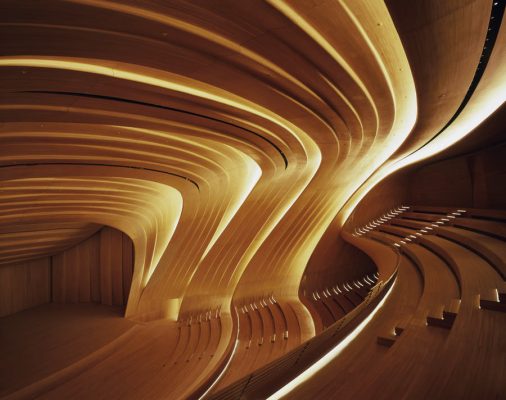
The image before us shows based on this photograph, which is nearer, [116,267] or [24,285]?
[24,285]

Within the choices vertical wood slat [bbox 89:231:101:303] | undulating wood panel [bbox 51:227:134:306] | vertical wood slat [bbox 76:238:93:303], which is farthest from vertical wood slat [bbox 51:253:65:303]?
vertical wood slat [bbox 89:231:101:303]

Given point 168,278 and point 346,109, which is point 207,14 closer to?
point 346,109

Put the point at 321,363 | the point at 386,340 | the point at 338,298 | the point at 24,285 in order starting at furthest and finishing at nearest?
the point at 24,285 → the point at 338,298 → the point at 386,340 → the point at 321,363

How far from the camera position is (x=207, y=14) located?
3.35 m

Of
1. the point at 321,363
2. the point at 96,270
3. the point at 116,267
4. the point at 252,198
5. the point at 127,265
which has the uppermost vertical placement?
the point at 252,198

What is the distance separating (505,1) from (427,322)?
337 cm

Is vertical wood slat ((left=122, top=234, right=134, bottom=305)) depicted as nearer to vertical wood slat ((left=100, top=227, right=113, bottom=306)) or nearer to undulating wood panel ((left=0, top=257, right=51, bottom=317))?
vertical wood slat ((left=100, top=227, right=113, bottom=306))

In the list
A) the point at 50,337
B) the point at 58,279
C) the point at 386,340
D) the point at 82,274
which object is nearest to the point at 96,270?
the point at 82,274

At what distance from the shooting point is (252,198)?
38.2ft

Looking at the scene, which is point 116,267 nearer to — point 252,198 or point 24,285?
point 24,285

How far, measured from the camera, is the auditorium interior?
345 cm

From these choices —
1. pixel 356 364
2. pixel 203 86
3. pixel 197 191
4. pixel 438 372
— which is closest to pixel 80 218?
pixel 197 191

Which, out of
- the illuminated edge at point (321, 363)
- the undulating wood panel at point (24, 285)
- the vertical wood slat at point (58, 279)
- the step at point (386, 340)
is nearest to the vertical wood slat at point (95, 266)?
the vertical wood slat at point (58, 279)

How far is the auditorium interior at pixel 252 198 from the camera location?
136 inches
